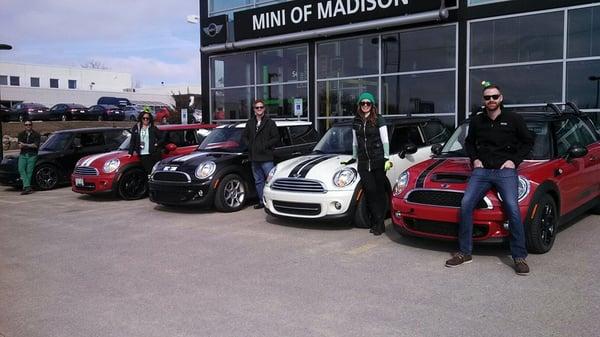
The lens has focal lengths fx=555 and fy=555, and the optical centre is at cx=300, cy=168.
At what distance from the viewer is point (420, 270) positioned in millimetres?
5508

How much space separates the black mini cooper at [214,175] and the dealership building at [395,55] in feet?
14.4

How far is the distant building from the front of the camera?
2321 inches

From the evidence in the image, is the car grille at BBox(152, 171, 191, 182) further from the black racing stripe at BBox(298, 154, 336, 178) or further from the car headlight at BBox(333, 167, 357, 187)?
the car headlight at BBox(333, 167, 357, 187)

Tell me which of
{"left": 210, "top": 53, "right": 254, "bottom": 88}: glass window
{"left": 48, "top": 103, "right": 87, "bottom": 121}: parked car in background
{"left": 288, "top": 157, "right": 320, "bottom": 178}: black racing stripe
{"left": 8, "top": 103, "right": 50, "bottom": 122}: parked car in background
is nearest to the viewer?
{"left": 288, "top": 157, "right": 320, "bottom": 178}: black racing stripe

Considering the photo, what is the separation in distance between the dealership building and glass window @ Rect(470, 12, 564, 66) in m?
0.02

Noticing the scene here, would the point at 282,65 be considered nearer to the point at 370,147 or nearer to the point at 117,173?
the point at 117,173

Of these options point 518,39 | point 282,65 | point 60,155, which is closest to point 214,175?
point 60,155

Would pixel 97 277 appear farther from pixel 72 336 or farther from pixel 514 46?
pixel 514 46

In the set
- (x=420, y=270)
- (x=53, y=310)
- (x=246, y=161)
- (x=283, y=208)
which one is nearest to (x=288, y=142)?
(x=246, y=161)

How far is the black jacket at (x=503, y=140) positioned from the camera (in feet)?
17.9

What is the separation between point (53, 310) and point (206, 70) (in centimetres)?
1451

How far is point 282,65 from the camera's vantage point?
16.6m

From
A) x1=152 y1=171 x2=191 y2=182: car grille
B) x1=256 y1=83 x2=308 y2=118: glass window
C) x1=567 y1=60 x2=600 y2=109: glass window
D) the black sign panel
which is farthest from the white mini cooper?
the black sign panel

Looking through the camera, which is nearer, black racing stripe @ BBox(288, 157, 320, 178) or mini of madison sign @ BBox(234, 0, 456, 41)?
black racing stripe @ BBox(288, 157, 320, 178)
